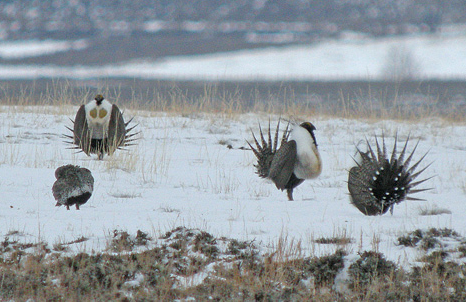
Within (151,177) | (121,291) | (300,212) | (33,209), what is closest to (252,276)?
(121,291)

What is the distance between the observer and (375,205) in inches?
181

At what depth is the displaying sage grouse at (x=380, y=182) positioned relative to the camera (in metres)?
4.47

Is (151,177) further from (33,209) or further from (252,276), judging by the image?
(252,276)

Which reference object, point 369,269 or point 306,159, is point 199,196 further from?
point 369,269

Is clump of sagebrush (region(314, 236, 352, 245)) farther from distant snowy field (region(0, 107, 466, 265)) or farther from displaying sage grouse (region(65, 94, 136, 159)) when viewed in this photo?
displaying sage grouse (region(65, 94, 136, 159))

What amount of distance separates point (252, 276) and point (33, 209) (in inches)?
81.6

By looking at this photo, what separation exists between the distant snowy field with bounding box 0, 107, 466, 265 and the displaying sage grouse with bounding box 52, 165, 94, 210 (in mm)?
102

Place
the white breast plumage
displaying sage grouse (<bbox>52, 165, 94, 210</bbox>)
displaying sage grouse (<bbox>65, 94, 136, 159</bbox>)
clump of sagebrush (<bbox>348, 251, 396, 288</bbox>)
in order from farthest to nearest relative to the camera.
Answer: displaying sage grouse (<bbox>65, 94, 136, 159</bbox>)
the white breast plumage
displaying sage grouse (<bbox>52, 165, 94, 210</bbox>)
clump of sagebrush (<bbox>348, 251, 396, 288</bbox>)

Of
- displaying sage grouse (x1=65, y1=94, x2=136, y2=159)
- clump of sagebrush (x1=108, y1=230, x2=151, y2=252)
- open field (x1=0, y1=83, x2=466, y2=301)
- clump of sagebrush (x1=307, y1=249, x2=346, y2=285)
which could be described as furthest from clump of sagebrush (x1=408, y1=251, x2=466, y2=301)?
displaying sage grouse (x1=65, y1=94, x2=136, y2=159)

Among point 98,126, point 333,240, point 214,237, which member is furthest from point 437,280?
point 98,126

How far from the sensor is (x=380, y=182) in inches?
177

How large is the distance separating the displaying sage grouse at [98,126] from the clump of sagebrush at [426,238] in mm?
4164

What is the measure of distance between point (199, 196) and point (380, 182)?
1630 millimetres

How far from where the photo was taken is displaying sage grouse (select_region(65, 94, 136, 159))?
7.16 m
